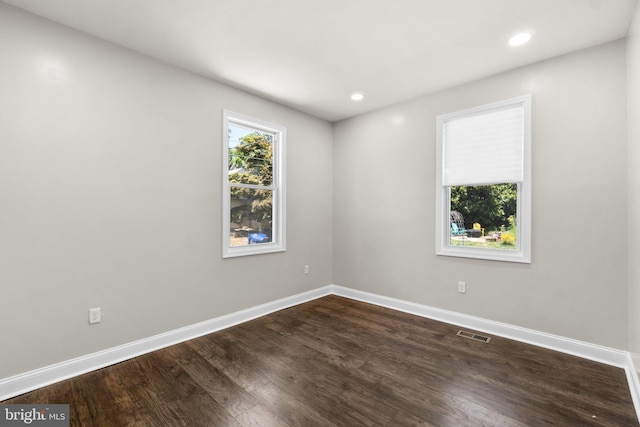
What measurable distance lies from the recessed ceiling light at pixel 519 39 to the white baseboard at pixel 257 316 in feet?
8.61

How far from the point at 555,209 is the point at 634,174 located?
A: 0.63 metres

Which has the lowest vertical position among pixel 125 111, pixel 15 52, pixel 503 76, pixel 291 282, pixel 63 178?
pixel 291 282

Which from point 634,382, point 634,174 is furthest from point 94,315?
point 634,174

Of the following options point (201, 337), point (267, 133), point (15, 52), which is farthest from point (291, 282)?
point (15, 52)

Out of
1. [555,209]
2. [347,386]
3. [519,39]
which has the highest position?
[519,39]

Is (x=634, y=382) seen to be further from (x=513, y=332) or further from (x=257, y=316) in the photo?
(x=257, y=316)

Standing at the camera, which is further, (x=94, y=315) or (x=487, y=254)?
(x=487, y=254)

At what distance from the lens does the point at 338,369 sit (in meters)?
2.37

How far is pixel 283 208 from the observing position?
388cm

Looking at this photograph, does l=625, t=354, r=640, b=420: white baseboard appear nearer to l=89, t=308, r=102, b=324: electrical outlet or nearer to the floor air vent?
the floor air vent

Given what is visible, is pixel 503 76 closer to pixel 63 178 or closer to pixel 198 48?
pixel 198 48

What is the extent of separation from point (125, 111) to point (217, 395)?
95.4 inches

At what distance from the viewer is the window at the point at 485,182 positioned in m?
2.91

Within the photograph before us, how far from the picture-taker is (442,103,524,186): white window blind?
9.68 feet
